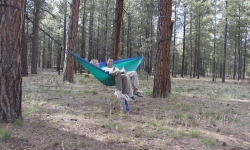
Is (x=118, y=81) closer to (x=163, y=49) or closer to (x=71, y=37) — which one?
(x=163, y=49)

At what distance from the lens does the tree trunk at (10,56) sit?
248cm

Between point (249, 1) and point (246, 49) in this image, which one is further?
point (246, 49)

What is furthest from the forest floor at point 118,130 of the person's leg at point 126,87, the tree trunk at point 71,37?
the tree trunk at point 71,37

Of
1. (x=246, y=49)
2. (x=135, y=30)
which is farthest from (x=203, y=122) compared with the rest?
(x=246, y=49)

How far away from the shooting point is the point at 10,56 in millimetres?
2498

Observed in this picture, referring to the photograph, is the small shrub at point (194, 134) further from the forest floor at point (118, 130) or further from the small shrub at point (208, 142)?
the small shrub at point (208, 142)

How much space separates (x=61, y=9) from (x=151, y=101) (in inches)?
681

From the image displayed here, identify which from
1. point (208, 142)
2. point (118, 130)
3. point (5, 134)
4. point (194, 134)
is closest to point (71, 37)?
point (118, 130)

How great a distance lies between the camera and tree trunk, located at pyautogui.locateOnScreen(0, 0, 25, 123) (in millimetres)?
2477

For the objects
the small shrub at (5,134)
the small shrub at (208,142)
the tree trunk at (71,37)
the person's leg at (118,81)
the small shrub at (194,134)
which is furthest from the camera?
the tree trunk at (71,37)

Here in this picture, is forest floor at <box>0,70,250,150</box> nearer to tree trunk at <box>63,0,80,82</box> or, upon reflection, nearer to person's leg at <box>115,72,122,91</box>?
person's leg at <box>115,72,122,91</box>

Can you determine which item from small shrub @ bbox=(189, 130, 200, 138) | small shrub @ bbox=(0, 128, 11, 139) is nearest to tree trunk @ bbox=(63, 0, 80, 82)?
small shrub @ bbox=(0, 128, 11, 139)

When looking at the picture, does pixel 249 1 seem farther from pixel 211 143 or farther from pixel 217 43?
pixel 211 143

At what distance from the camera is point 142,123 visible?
307 cm
